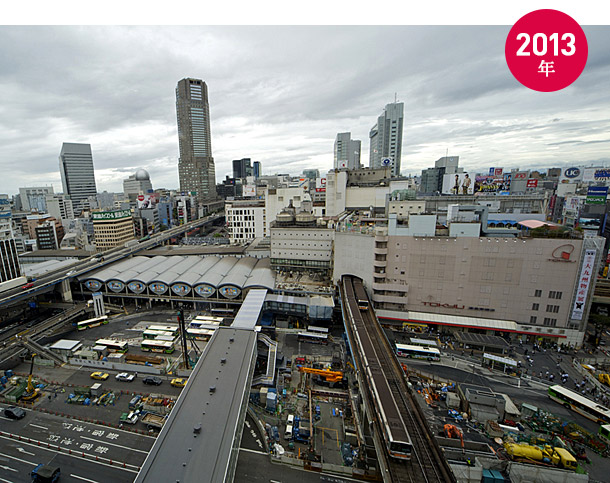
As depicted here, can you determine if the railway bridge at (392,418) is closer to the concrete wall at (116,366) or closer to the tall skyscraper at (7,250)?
the concrete wall at (116,366)

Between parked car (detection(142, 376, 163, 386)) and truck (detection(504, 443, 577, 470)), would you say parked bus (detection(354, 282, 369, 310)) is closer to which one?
truck (detection(504, 443, 577, 470))

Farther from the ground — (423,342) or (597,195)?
(597,195)

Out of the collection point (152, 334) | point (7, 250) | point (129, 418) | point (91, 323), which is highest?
point (7, 250)

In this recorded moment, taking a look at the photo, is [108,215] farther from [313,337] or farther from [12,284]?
[313,337]

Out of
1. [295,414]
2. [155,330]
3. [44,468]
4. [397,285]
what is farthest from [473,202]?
A: [44,468]

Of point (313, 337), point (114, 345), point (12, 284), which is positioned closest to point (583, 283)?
point (313, 337)

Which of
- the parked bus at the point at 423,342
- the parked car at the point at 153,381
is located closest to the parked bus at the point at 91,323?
the parked car at the point at 153,381

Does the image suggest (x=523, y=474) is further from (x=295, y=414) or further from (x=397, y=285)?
(x=397, y=285)
